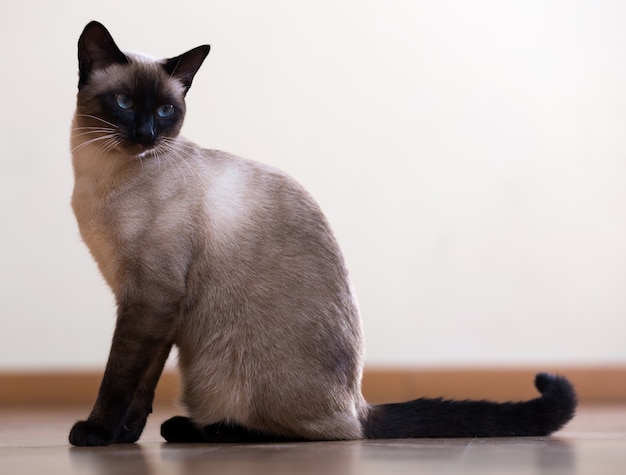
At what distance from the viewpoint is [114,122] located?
1912 mm

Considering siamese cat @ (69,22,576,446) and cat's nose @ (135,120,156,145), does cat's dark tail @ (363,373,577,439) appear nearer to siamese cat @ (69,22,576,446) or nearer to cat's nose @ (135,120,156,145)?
siamese cat @ (69,22,576,446)

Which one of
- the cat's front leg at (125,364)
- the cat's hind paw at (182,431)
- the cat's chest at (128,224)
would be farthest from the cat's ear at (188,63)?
the cat's hind paw at (182,431)

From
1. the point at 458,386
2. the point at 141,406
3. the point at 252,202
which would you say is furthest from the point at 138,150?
the point at 458,386

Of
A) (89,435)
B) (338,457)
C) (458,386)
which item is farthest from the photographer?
(458,386)

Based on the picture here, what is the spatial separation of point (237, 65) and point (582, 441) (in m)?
2.47

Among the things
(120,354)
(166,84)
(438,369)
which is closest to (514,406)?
(120,354)

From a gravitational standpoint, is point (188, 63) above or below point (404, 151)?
above

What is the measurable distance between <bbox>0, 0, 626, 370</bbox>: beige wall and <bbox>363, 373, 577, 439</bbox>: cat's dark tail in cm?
173

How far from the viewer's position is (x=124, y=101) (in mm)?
1931

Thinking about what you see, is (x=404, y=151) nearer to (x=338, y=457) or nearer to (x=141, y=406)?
(x=141, y=406)

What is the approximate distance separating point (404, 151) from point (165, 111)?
6.39 feet

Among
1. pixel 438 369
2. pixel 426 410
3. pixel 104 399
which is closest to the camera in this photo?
pixel 104 399

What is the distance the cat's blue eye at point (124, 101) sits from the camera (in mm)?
1921

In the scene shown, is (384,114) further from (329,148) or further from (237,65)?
(237,65)
